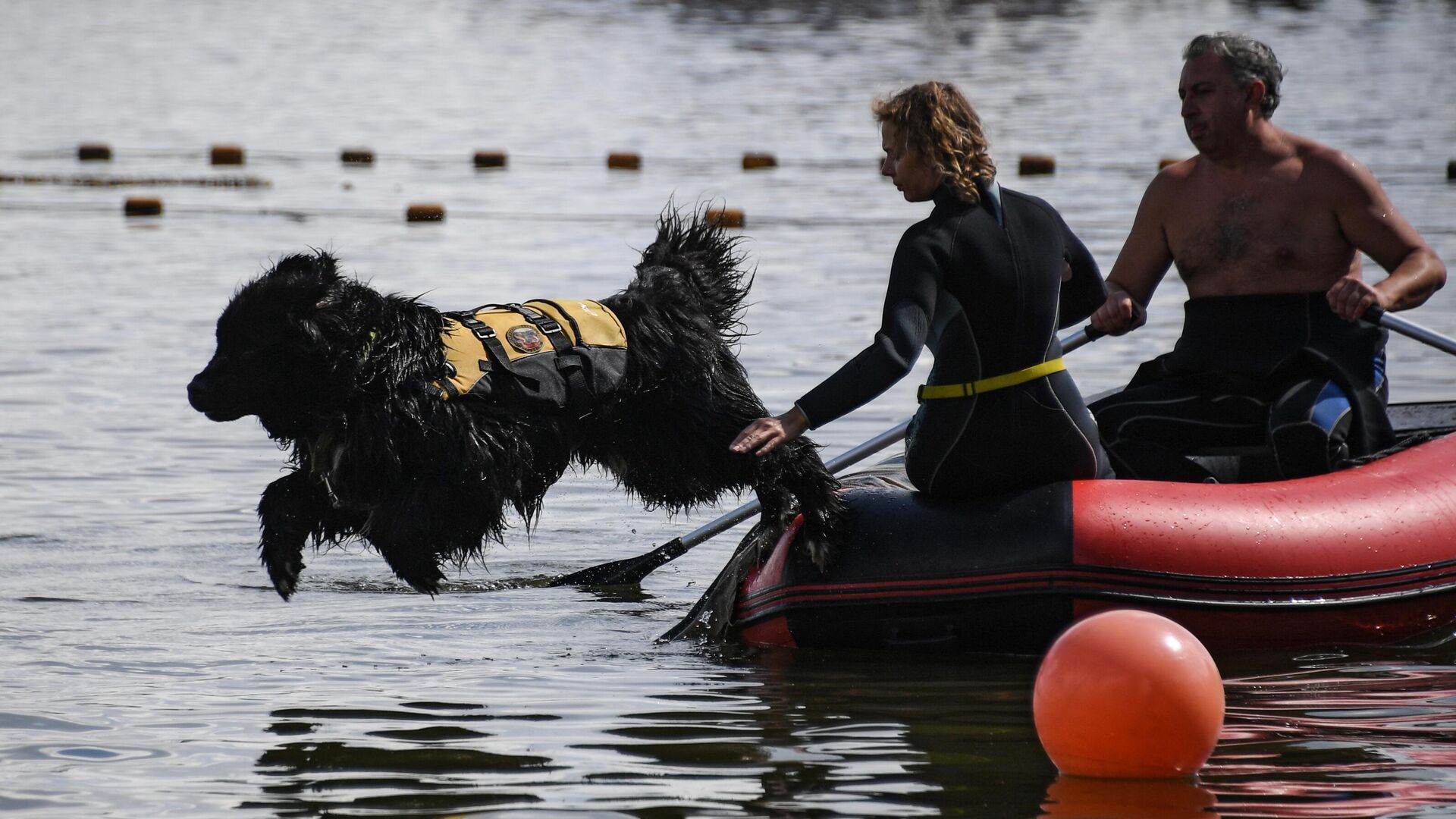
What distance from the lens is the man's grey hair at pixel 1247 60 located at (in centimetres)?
601

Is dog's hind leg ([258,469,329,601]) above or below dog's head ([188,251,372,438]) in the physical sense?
below

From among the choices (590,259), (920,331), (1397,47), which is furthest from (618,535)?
(1397,47)

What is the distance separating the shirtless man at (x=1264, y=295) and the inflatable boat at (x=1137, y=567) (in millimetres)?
309

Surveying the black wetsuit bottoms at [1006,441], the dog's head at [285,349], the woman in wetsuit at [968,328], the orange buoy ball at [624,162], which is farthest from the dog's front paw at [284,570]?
the orange buoy ball at [624,162]

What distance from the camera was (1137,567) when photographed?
533cm

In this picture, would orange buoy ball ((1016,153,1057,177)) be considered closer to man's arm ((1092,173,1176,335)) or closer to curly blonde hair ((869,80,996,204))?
man's arm ((1092,173,1176,335))

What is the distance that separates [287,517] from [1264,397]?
116 inches

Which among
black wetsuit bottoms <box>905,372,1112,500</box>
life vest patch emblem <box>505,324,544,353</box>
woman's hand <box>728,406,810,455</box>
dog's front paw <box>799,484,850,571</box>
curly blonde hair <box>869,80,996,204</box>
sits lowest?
dog's front paw <box>799,484,850,571</box>

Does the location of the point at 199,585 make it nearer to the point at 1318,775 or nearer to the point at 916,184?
the point at 916,184

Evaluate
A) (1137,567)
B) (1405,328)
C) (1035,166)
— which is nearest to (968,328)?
(1137,567)

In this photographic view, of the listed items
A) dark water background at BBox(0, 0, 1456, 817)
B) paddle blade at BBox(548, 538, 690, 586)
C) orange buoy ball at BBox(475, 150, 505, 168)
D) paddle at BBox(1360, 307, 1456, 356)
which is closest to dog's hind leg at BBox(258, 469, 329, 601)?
dark water background at BBox(0, 0, 1456, 817)

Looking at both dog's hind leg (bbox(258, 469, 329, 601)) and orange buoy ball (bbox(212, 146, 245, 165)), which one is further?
orange buoy ball (bbox(212, 146, 245, 165))

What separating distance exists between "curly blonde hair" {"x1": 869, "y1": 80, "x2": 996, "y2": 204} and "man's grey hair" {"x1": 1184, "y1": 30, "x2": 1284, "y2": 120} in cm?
124

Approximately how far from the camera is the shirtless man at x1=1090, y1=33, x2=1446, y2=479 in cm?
592
